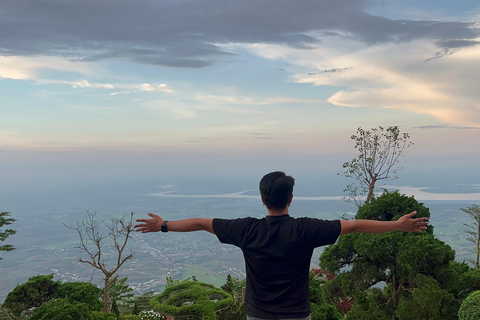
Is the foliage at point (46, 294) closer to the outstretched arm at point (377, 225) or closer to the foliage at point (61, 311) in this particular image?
the foliage at point (61, 311)

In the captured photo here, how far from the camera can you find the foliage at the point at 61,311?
26.2ft

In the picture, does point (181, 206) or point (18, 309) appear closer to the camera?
point (18, 309)

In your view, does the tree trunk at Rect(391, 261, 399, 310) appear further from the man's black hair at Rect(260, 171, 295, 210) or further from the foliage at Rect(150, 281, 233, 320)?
the man's black hair at Rect(260, 171, 295, 210)

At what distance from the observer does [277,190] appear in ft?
8.66

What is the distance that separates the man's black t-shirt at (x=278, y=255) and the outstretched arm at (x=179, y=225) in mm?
145

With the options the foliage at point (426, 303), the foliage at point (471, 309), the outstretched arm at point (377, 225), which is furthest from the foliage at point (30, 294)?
the foliage at point (471, 309)

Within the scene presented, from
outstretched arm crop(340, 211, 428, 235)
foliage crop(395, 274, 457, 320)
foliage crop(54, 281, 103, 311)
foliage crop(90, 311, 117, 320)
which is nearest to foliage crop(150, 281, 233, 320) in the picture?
foliage crop(90, 311, 117, 320)

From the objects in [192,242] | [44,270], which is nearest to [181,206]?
[192,242]

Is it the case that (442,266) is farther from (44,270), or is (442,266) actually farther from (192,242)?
(192,242)

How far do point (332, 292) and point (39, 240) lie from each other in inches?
5569

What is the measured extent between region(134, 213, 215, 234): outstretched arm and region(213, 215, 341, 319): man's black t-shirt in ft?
0.47

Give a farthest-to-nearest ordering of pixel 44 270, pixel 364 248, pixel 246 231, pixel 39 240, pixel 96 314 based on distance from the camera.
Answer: pixel 39 240
pixel 44 270
pixel 364 248
pixel 96 314
pixel 246 231

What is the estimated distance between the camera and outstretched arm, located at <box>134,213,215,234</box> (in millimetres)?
2811

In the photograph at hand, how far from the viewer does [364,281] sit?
31.9ft
